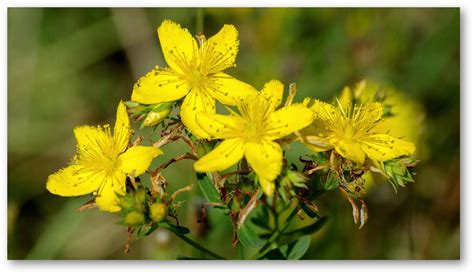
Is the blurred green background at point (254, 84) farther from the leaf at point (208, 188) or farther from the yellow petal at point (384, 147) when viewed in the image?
the yellow petal at point (384, 147)

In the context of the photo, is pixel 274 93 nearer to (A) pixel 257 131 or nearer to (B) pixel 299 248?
(A) pixel 257 131

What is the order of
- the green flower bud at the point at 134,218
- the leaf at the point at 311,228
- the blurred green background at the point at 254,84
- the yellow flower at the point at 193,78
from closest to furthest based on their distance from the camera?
the green flower bud at the point at 134,218
the yellow flower at the point at 193,78
the leaf at the point at 311,228
the blurred green background at the point at 254,84

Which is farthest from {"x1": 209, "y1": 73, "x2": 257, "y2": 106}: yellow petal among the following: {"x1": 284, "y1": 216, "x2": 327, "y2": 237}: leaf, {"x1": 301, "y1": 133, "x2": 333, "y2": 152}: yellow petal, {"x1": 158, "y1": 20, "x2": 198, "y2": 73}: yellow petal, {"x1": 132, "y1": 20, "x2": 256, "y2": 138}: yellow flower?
{"x1": 284, "y1": 216, "x2": 327, "y2": 237}: leaf

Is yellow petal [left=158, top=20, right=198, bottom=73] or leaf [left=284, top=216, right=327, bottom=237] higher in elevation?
yellow petal [left=158, top=20, right=198, bottom=73]

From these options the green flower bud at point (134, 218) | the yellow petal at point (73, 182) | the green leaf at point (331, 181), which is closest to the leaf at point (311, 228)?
the green leaf at point (331, 181)

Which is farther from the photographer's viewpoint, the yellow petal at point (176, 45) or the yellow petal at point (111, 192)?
the yellow petal at point (176, 45)

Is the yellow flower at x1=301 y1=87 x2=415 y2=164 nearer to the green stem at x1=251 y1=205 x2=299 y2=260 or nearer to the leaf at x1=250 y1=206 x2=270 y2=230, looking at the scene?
the green stem at x1=251 y1=205 x2=299 y2=260
